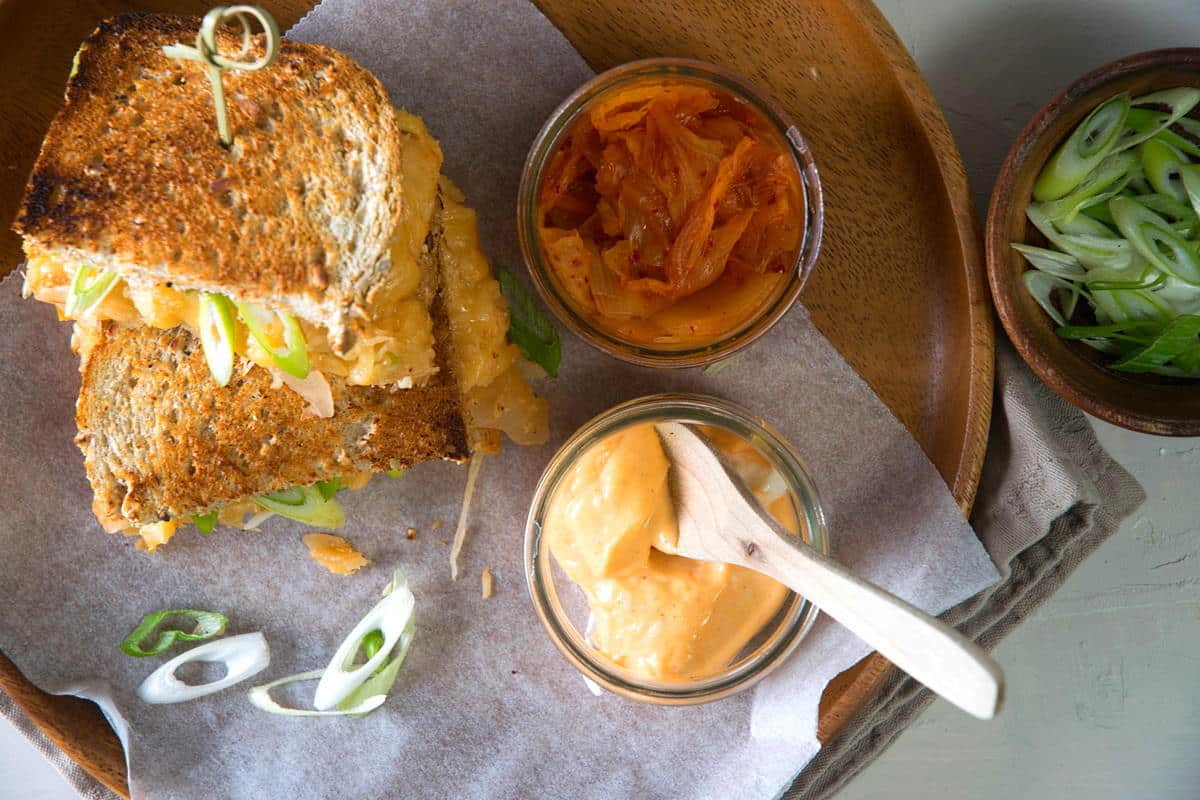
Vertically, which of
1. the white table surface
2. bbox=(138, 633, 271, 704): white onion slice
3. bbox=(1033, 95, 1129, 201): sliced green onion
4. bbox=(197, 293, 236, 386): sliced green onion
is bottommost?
the white table surface

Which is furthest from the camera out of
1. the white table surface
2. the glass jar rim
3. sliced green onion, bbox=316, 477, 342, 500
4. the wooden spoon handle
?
the white table surface

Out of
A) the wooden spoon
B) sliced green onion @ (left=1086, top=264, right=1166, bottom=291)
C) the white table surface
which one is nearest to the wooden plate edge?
sliced green onion @ (left=1086, top=264, right=1166, bottom=291)

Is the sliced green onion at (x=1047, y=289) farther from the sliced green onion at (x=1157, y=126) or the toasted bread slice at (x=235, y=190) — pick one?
the toasted bread slice at (x=235, y=190)

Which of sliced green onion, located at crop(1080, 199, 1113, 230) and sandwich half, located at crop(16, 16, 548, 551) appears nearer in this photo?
sandwich half, located at crop(16, 16, 548, 551)

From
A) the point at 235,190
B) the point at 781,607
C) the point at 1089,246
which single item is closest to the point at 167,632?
the point at 235,190

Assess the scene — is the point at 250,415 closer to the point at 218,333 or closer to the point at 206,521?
the point at 218,333

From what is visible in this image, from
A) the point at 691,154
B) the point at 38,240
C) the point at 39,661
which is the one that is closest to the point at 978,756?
the point at 691,154

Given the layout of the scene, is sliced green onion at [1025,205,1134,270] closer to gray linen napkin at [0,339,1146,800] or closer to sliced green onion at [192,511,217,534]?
gray linen napkin at [0,339,1146,800]
